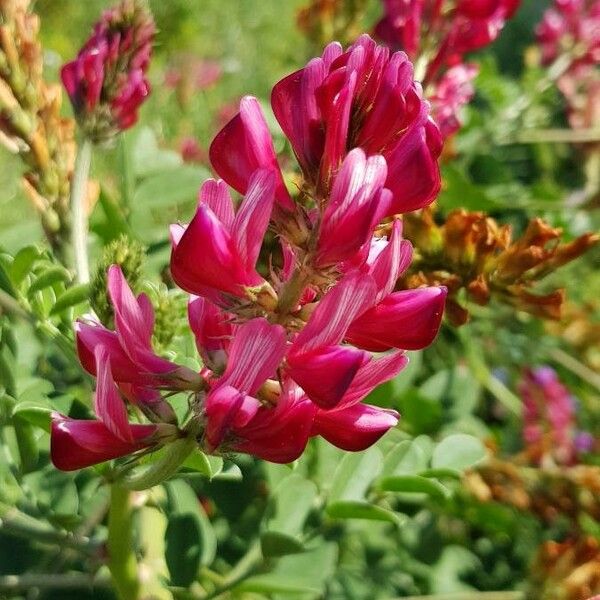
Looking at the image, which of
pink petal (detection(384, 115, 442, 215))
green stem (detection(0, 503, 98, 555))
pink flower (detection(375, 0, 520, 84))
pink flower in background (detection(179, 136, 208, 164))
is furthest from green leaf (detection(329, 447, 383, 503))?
pink flower in background (detection(179, 136, 208, 164))

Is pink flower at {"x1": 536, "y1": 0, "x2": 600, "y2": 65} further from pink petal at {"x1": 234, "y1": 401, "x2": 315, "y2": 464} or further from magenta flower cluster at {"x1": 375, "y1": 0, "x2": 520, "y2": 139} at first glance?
pink petal at {"x1": 234, "y1": 401, "x2": 315, "y2": 464}

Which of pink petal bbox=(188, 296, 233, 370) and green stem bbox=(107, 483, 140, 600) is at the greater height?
pink petal bbox=(188, 296, 233, 370)

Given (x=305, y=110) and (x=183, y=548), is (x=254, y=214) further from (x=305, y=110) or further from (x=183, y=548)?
(x=183, y=548)

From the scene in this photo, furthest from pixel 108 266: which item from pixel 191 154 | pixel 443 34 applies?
pixel 191 154

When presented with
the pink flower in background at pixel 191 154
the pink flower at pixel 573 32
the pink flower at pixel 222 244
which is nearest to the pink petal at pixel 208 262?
the pink flower at pixel 222 244

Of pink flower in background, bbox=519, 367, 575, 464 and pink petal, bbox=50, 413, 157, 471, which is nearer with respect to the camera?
pink petal, bbox=50, 413, 157, 471

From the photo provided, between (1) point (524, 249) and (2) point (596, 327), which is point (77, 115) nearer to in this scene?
(1) point (524, 249)

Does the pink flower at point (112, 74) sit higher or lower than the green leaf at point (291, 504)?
higher

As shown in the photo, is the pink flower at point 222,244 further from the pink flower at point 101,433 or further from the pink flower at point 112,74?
the pink flower at point 112,74
